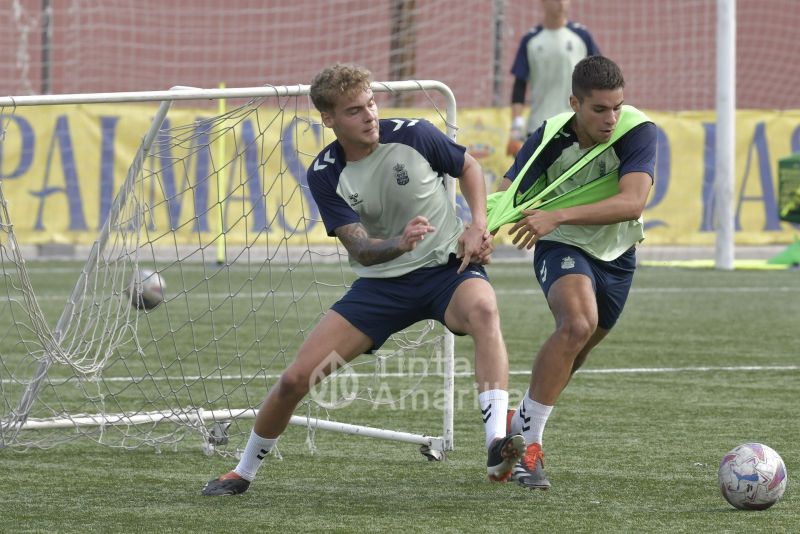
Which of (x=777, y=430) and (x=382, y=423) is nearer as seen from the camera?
(x=777, y=430)

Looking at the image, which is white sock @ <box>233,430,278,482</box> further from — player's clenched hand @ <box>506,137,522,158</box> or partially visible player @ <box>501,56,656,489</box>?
player's clenched hand @ <box>506,137,522,158</box>

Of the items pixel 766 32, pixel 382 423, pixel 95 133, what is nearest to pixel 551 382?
pixel 382 423

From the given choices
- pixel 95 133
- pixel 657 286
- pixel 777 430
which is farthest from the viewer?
pixel 95 133

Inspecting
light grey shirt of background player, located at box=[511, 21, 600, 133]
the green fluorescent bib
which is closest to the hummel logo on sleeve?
the green fluorescent bib

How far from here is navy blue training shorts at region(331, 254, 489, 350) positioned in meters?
4.83

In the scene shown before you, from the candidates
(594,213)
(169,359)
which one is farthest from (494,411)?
(169,359)

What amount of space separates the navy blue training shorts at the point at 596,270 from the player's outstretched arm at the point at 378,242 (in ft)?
2.17

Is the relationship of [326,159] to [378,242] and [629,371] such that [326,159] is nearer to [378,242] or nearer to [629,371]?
[378,242]

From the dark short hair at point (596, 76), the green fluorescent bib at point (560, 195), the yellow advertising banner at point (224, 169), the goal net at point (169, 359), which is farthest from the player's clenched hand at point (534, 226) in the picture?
the yellow advertising banner at point (224, 169)

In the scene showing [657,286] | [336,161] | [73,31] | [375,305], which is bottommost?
[657,286]

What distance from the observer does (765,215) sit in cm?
1627

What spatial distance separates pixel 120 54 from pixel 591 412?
39.8 ft

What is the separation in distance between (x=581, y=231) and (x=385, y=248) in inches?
35.1

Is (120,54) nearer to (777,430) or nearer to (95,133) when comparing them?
(95,133)
